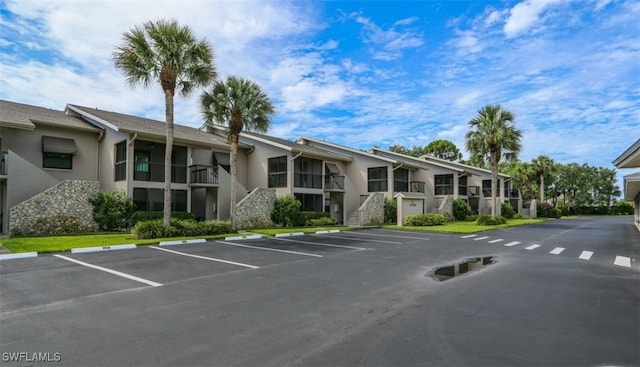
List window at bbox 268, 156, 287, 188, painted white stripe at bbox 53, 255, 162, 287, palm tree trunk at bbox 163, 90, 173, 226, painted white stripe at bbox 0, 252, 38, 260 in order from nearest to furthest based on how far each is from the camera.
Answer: painted white stripe at bbox 53, 255, 162, 287 < painted white stripe at bbox 0, 252, 38, 260 < palm tree trunk at bbox 163, 90, 173, 226 < window at bbox 268, 156, 287, 188

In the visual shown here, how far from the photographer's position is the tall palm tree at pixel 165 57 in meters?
16.2

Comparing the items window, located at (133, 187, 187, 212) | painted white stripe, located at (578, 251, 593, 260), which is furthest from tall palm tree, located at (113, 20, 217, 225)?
painted white stripe, located at (578, 251, 593, 260)

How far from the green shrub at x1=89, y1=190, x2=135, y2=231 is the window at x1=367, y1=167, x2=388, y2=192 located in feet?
64.5

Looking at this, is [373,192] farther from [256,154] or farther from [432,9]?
[432,9]

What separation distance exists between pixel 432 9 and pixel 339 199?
734 inches

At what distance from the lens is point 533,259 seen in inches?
468

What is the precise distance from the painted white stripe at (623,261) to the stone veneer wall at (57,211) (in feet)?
76.0

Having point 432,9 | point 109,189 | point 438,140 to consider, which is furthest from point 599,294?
point 438,140

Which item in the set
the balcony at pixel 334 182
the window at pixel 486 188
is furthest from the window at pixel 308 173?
the window at pixel 486 188

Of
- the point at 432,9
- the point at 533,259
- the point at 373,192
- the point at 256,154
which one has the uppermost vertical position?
the point at 432,9

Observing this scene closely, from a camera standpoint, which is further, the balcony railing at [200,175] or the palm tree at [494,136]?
the palm tree at [494,136]

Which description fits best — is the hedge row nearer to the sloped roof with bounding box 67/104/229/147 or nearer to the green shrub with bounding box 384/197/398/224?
the sloped roof with bounding box 67/104/229/147

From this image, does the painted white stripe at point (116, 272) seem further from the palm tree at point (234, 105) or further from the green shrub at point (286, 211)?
the green shrub at point (286, 211)

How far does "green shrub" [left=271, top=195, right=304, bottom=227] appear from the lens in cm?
2377
